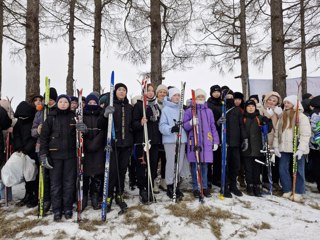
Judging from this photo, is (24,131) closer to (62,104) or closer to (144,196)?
(62,104)

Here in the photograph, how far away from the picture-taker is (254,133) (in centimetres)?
580

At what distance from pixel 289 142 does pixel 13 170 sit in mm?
5148

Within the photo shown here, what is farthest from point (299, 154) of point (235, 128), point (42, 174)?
point (42, 174)

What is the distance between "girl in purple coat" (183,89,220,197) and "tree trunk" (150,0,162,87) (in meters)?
2.94

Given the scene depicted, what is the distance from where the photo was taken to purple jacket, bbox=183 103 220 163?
17.3 ft

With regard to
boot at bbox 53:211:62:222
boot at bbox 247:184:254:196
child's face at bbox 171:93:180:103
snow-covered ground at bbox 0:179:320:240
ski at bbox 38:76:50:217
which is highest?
child's face at bbox 171:93:180:103

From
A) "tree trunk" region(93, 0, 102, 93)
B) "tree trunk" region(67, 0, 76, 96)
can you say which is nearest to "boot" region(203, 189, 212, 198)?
"tree trunk" region(93, 0, 102, 93)

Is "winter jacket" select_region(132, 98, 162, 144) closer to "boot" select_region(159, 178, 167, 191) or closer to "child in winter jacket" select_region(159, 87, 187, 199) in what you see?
"child in winter jacket" select_region(159, 87, 187, 199)

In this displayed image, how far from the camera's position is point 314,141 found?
19.5 ft

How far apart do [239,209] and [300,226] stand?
3.07 feet

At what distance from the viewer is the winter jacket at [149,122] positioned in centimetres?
498

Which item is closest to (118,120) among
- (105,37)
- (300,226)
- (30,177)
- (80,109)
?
(80,109)

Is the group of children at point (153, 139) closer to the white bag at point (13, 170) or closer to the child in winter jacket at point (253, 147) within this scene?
the child in winter jacket at point (253, 147)

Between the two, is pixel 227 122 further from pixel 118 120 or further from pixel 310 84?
pixel 310 84
